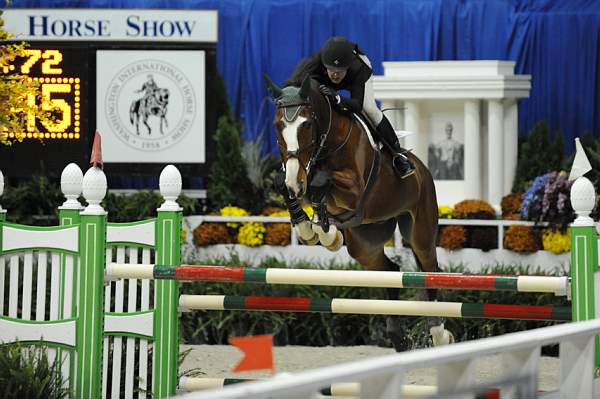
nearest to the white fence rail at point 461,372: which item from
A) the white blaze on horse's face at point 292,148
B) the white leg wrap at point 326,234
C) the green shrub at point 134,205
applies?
the white blaze on horse's face at point 292,148

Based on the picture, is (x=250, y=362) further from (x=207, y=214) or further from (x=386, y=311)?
(x=207, y=214)

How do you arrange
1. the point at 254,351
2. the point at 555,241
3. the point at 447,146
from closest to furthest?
the point at 254,351
the point at 555,241
the point at 447,146

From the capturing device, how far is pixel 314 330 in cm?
919

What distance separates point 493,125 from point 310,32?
8.46 feet

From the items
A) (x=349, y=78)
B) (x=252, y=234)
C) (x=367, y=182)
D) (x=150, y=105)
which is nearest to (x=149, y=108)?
(x=150, y=105)

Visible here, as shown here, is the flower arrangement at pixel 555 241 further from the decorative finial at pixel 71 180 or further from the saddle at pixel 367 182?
the decorative finial at pixel 71 180

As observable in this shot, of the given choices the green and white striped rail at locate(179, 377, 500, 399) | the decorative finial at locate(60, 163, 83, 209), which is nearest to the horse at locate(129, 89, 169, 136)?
the decorative finial at locate(60, 163, 83, 209)

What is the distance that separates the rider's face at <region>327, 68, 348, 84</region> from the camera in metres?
5.93

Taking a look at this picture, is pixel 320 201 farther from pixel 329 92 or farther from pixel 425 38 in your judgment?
pixel 425 38

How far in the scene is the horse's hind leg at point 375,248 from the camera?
21.1 ft

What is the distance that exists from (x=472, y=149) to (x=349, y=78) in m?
5.54

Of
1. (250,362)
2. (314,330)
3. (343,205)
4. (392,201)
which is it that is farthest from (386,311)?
(314,330)

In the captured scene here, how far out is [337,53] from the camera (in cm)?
585

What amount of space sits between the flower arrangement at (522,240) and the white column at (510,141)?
5.71ft
